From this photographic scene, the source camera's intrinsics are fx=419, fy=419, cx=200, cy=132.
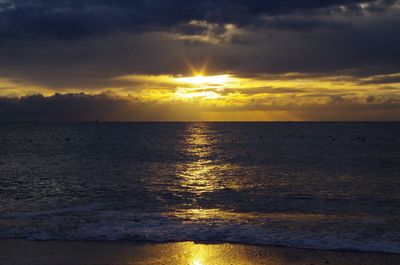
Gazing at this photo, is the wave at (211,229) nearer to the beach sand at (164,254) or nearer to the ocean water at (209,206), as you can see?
the ocean water at (209,206)

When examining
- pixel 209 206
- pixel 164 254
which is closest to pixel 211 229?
pixel 164 254

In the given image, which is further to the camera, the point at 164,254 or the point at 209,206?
the point at 209,206

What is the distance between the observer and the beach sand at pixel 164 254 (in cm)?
1325

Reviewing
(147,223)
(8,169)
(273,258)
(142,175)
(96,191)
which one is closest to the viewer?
(273,258)

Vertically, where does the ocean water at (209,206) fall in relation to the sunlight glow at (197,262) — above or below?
below

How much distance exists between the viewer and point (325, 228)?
17.6m

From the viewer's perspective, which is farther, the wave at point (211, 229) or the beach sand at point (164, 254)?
the wave at point (211, 229)

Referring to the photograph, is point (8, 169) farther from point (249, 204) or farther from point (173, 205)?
point (249, 204)

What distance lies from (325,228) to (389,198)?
9.50 metres

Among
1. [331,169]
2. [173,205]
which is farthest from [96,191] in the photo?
[331,169]

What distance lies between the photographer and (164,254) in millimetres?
14062

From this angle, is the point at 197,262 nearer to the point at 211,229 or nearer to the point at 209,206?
the point at 211,229

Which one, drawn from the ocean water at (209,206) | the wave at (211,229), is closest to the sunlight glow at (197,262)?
the wave at (211,229)

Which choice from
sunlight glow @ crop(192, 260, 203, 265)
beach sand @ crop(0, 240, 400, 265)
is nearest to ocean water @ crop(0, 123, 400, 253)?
beach sand @ crop(0, 240, 400, 265)
